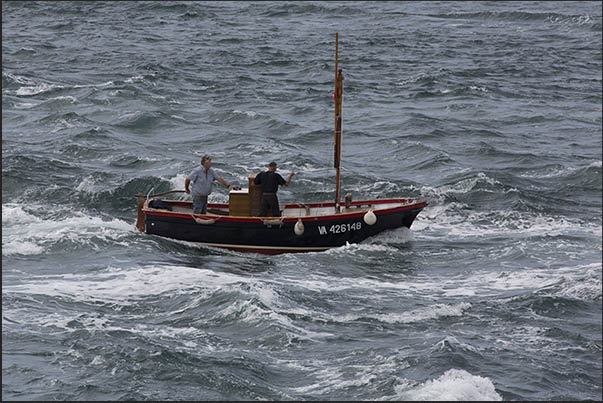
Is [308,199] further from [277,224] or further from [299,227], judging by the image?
[299,227]

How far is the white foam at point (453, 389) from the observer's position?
675 inches

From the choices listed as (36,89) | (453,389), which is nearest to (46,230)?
(453,389)

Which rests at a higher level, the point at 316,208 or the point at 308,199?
the point at 316,208

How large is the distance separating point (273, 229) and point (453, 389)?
791 centimetres

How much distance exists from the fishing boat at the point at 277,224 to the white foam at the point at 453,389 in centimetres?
714

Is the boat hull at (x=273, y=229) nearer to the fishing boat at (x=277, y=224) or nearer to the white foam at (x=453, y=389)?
the fishing boat at (x=277, y=224)

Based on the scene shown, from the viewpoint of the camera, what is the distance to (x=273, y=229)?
24406 millimetres

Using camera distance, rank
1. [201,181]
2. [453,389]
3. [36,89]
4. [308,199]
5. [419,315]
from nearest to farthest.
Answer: [453,389]
[419,315]
[201,181]
[308,199]
[36,89]

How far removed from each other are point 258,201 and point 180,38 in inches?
1185

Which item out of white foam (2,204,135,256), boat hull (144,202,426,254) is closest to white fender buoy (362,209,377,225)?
boat hull (144,202,426,254)

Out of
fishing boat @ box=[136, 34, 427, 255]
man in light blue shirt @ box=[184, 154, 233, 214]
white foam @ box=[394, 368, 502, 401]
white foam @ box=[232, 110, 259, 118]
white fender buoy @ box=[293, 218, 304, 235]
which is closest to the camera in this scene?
white foam @ box=[394, 368, 502, 401]

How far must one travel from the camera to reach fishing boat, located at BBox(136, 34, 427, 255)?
2439cm

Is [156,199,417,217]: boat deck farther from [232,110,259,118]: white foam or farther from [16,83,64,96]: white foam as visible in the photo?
[16,83,64,96]: white foam

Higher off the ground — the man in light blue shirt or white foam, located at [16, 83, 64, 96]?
the man in light blue shirt
